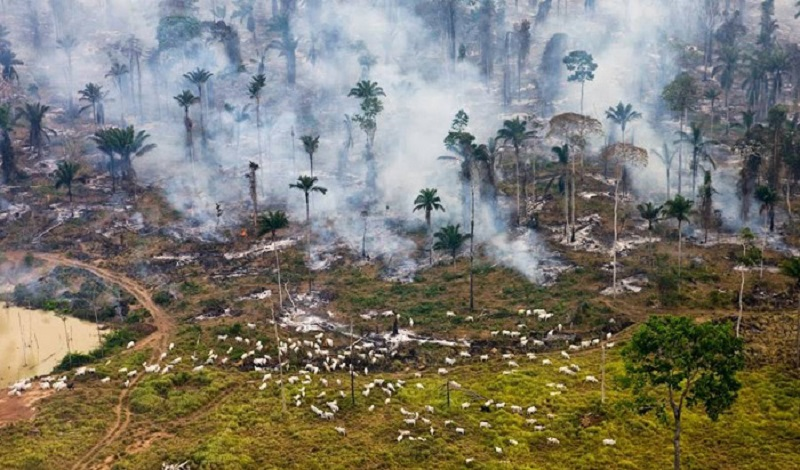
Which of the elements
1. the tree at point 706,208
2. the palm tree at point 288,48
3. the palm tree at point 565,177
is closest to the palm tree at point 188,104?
the palm tree at point 288,48

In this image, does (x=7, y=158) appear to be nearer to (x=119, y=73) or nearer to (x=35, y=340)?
(x=119, y=73)

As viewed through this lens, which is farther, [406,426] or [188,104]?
[188,104]

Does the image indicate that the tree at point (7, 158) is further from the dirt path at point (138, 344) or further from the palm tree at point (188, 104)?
the palm tree at point (188, 104)

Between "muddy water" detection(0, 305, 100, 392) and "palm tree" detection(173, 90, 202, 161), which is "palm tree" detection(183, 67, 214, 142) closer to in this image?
"palm tree" detection(173, 90, 202, 161)

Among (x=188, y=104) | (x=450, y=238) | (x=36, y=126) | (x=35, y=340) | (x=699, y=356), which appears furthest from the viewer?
(x=36, y=126)

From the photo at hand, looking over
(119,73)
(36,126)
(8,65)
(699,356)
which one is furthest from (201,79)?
(699,356)

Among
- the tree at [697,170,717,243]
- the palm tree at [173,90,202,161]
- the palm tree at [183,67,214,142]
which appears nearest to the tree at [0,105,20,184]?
the palm tree at [173,90,202,161]

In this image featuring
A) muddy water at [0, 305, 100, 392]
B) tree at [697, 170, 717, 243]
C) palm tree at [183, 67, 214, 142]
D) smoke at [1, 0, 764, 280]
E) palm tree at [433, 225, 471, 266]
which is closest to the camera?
muddy water at [0, 305, 100, 392]
